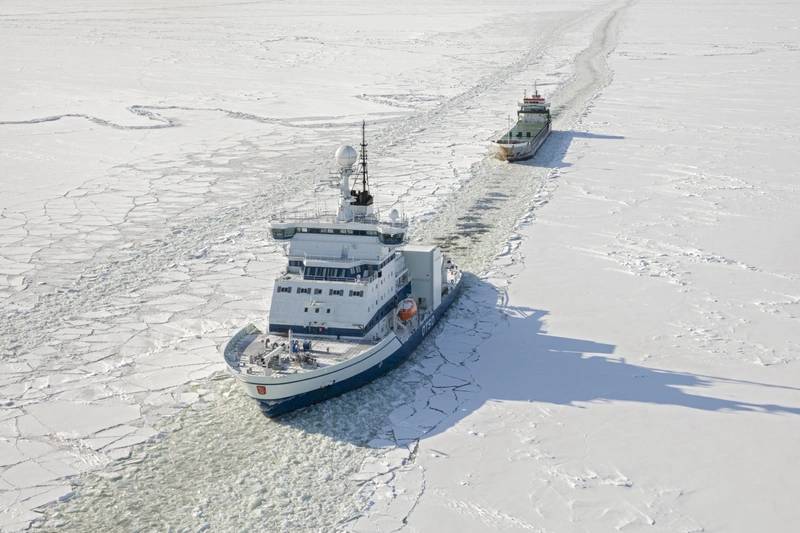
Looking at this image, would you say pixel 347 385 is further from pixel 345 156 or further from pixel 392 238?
pixel 345 156

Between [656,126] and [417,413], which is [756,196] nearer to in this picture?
[656,126]

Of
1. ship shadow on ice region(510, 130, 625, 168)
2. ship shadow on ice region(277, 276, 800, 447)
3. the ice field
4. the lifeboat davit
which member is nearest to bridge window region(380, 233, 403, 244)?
the lifeboat davit

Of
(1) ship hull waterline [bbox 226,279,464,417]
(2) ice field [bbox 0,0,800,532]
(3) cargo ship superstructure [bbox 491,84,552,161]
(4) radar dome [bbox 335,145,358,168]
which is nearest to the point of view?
(2) ice field [bbox 0,0,800,532]

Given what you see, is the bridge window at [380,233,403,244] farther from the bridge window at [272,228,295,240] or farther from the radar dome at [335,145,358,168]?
the radar dome at [335,145,358,168]

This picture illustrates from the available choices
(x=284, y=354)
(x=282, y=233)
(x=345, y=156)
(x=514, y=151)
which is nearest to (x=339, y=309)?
(x=284, y=354)

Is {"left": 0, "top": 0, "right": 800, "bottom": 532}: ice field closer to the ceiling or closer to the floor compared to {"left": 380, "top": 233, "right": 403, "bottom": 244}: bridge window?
closer to the floor

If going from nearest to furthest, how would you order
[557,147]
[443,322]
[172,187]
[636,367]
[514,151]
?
[636,367] < [443,322] < [172,187] < [514,151] < [557,147]
